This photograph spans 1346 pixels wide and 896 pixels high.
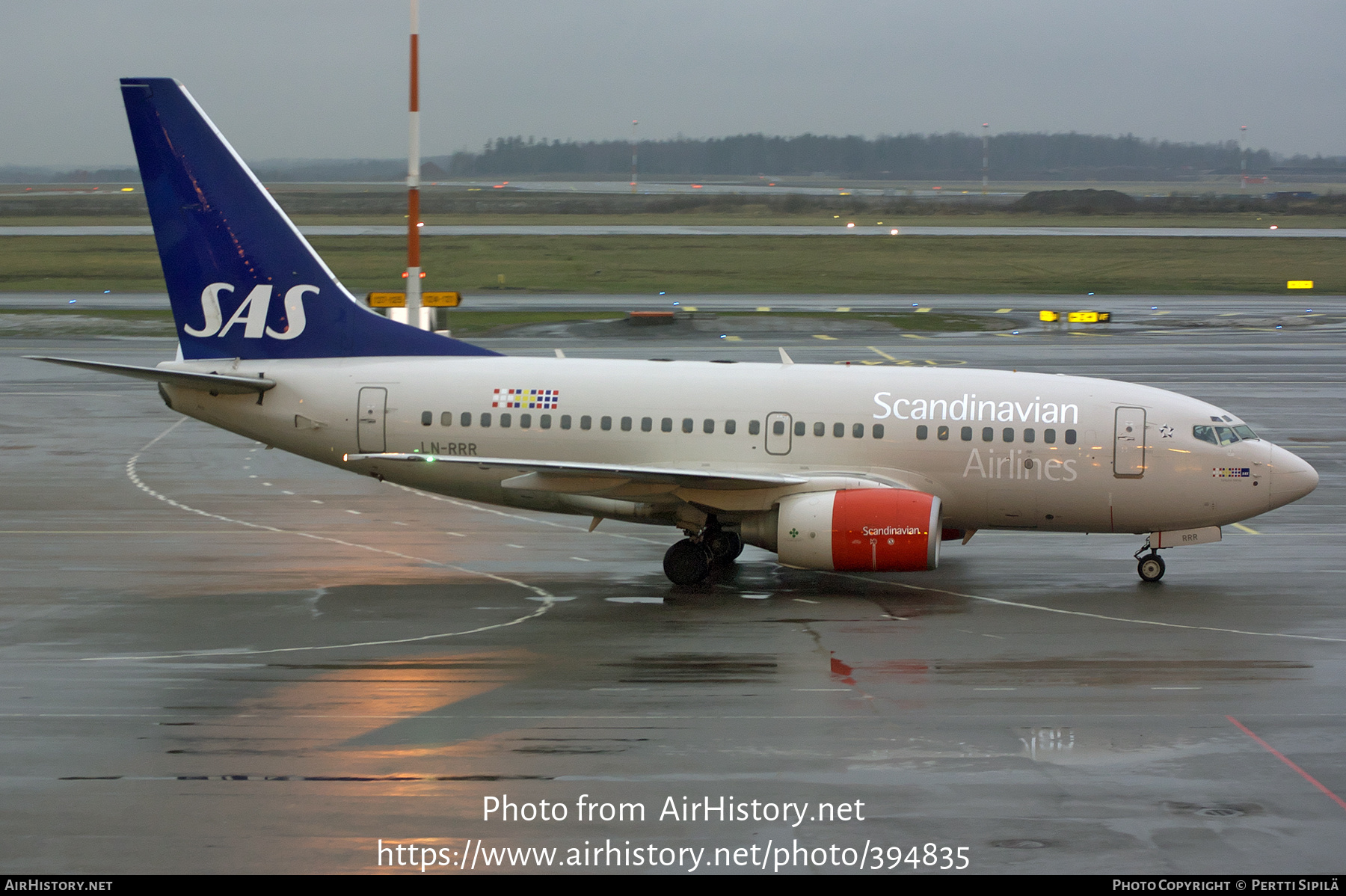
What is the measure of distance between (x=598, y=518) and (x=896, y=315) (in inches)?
1695

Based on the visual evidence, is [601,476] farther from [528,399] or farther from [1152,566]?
[1152,566]

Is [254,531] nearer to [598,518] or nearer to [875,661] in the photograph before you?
[598,518]

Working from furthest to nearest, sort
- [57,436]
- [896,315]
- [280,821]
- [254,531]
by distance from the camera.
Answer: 1. [896,315]
2. [57,436]
3. [254,531]
4. [280,821]

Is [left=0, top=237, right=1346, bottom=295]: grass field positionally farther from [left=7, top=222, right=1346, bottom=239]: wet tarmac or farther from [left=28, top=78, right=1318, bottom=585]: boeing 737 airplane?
[left=28, top=78, right=1318, bottom=585]: boeing 737 airplane

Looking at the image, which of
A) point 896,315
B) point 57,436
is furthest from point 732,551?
point 896,315

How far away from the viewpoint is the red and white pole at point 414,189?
35.6 m

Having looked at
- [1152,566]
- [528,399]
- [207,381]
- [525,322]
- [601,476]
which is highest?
[207,381]

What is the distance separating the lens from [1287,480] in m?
23.8

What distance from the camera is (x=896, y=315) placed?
65.2 meters

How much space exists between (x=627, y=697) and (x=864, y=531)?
6.52m

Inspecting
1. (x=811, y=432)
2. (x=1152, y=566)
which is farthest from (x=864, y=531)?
(x=1152, y=566)

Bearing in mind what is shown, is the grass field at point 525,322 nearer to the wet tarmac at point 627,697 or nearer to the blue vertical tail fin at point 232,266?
the wet tarmac at point 627,697

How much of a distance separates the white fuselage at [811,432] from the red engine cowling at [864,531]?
0.89 meters

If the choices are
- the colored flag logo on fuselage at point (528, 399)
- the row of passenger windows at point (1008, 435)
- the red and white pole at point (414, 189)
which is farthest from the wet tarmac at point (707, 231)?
the row of passenger windows at point (1008, 435)
